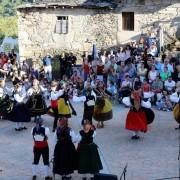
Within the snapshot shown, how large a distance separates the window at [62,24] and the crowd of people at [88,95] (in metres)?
1.41

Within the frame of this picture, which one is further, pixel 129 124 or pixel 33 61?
pixel 33 61

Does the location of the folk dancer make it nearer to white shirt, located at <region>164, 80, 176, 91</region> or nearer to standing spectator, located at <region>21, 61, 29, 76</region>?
white shirt, located at <region>164, 80, 176, 91</region>

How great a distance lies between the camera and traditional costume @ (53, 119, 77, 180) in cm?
1088

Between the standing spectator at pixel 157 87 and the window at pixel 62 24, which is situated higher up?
the window at pixel 62 24

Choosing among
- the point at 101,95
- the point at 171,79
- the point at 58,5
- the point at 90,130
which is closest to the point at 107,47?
the point at 58,5

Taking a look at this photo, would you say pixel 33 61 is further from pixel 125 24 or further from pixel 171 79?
pixel 171 79

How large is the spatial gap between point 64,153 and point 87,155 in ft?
1.59

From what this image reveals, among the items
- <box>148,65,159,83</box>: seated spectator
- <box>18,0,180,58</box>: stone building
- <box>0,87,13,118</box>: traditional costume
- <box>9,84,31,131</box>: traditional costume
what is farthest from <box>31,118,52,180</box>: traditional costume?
<box>18,0,180,58</box>: stone building

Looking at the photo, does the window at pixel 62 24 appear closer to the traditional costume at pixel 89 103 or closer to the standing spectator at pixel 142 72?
the standing spectator at pixel 142 72

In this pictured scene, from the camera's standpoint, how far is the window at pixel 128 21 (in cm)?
2502

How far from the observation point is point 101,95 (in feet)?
49.2

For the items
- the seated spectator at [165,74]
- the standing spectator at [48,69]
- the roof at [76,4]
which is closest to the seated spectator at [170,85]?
the seated spectator at [165,74]

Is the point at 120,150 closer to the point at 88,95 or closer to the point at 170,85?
the point at 88,95

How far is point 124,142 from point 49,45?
42.3 ft
